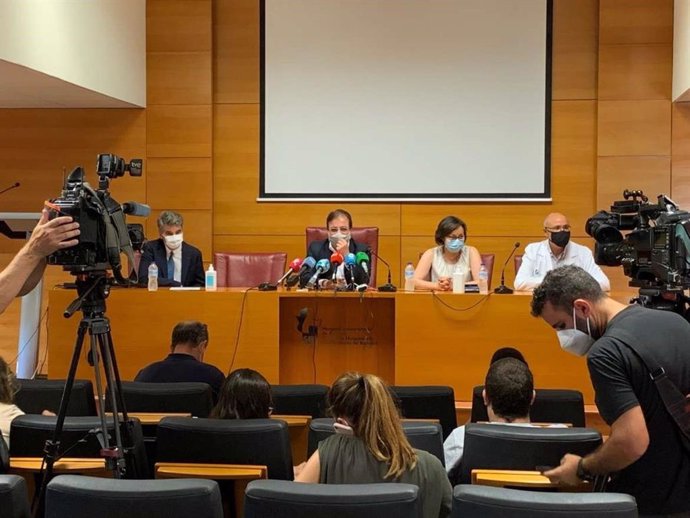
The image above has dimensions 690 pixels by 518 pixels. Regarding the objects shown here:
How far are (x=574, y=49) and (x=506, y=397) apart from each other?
5.08 metres

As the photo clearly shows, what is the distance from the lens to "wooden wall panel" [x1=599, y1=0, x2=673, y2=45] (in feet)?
22.2

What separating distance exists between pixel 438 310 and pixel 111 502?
2.99 m

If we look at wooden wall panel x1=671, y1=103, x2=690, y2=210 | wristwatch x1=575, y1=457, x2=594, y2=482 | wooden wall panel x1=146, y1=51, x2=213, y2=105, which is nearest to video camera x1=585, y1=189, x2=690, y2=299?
wristwatch x1=575, y1=457, x2=594, y2=482

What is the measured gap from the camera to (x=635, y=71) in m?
6.80

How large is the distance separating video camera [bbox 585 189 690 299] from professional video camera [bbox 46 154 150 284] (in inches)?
79.0

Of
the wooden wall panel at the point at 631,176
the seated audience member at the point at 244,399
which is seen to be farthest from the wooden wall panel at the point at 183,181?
the seated audience member at the point at 244,399

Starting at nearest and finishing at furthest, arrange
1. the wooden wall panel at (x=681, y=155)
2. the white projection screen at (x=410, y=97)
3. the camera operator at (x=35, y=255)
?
the camera operator at (x=35, y=255) < the wooden wall panel at (x=681, y=155) < the white projection screen at (x=410, y=97)

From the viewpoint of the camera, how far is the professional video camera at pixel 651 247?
3174 mm

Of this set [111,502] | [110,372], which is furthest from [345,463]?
[110,372]

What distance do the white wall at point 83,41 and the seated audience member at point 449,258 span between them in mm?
2853

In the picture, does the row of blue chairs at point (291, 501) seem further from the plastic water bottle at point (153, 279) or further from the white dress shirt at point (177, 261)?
the white dress shirt at point (177, 261)

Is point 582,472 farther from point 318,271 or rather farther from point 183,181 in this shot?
point 183,181

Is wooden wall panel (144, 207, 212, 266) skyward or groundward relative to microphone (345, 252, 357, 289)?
skyward

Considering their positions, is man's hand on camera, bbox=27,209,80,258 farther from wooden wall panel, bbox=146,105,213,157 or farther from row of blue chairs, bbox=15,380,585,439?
wooden wall panel, bbox=146,105,213,157
